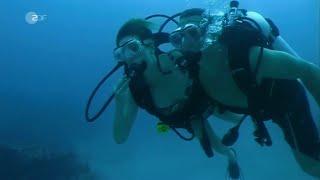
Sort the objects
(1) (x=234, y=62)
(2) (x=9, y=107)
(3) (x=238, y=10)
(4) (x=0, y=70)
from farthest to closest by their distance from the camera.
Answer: (4) (x=0, y=70), (2) (x=9, y=107), (3) (x=238, y=10), (1) (x=234, y=62)

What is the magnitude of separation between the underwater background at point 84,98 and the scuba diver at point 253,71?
34.9 feet

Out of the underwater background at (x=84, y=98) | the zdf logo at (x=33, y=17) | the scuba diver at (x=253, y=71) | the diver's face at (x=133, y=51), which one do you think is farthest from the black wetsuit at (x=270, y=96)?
the zdf logo at (x=33, y=17)

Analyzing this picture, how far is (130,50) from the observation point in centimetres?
375

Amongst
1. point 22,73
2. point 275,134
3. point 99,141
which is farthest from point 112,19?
point 275,134

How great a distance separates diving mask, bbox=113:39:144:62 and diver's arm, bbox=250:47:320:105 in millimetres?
991

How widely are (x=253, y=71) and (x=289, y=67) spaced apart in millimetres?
256

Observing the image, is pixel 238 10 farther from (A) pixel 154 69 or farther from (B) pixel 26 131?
(B) pixel 26 131

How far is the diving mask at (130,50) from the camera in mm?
3719

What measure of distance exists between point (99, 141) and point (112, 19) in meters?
9.65

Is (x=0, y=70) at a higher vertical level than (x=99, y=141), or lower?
higher

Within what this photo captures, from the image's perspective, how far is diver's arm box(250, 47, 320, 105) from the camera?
10.4 feet

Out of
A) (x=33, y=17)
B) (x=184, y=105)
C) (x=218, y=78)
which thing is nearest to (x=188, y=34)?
(x=218, y=78)

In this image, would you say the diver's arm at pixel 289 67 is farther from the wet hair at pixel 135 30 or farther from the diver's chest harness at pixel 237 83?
the wet hair at pixel 135 30

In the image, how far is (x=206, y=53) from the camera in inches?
134
